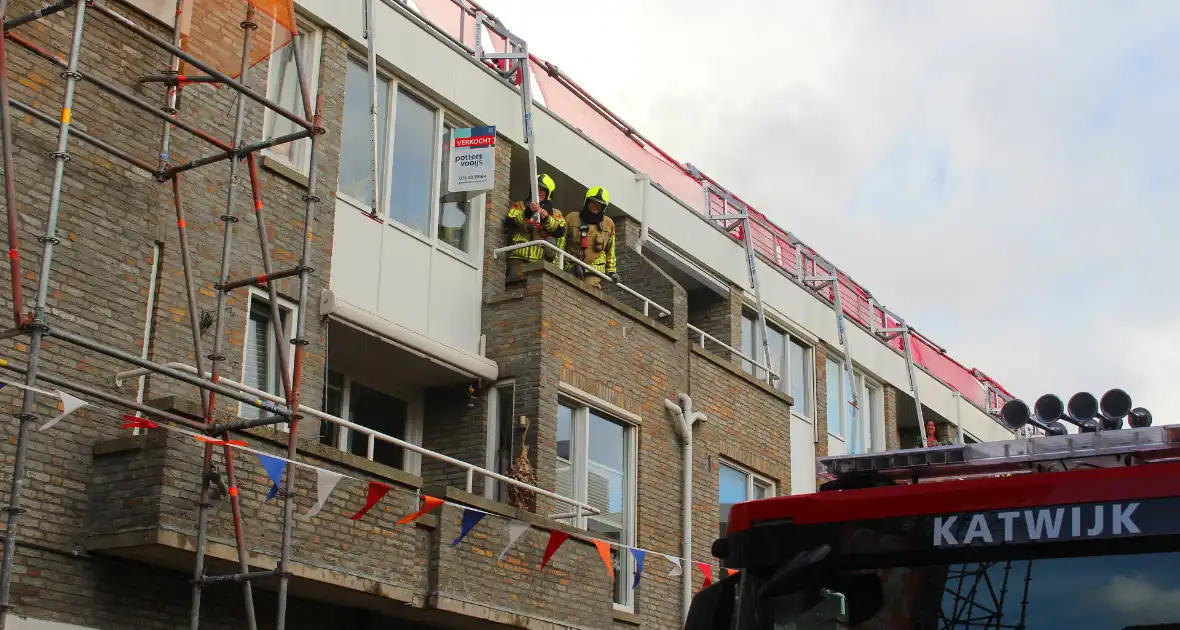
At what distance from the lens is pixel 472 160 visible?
56.8ft

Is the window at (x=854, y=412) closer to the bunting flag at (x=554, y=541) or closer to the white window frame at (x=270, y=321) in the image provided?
the bunting flag at (x=554, y=541)

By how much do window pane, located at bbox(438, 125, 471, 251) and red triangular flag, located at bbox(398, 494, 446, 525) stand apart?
4.20 meters

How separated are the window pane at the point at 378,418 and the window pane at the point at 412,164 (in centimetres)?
194

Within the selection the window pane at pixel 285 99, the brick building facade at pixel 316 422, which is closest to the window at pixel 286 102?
the window pane at pixel 285 99

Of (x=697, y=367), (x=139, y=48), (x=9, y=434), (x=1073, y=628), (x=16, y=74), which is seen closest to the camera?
(x=1073, y=628)

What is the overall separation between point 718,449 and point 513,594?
5.89 metres

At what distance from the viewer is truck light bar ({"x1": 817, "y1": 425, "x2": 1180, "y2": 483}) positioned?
23.5 ft

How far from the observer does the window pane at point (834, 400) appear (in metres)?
25.2

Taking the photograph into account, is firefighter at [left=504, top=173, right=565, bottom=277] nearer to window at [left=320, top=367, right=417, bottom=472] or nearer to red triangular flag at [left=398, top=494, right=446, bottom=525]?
window at [left=320, top=367, right=417, bottom=472]

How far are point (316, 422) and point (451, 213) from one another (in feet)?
11.7

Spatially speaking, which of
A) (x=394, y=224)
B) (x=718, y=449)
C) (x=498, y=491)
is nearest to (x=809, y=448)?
(x=718, y=449)

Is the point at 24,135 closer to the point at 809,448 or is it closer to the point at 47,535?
the point at 47,535

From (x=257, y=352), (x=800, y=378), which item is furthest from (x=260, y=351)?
(x=800, y=378)

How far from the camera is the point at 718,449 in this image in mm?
20312
